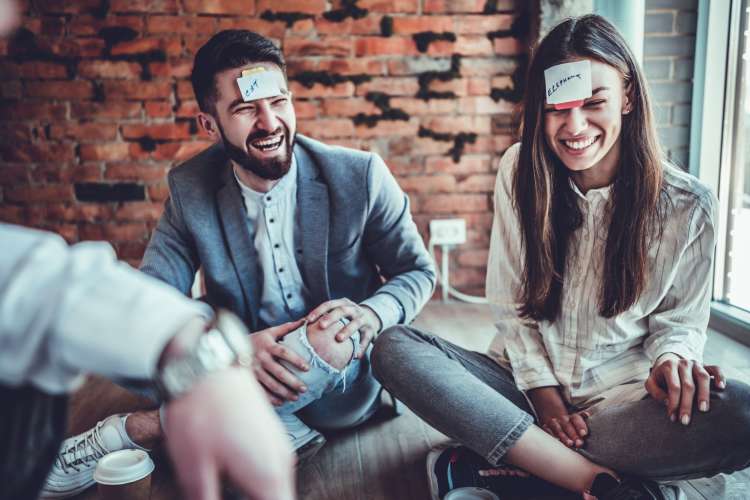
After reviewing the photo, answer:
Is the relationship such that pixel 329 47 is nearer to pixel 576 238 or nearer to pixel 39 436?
pixel 576 238

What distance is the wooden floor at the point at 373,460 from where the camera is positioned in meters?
1.23

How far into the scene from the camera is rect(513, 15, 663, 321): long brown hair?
119 cm

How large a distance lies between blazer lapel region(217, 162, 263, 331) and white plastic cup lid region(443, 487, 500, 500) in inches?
26.6

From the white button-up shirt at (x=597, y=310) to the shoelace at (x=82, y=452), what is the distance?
→ 0.91 m

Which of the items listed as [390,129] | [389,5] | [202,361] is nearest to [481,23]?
[389,5]

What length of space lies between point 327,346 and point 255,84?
66 cm

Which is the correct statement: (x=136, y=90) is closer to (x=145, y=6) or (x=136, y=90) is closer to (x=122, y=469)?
(x=145, y=6)

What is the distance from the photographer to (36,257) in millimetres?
398

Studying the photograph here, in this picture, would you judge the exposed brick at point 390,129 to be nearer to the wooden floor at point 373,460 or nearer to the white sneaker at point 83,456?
the wooden floor at point 373,460

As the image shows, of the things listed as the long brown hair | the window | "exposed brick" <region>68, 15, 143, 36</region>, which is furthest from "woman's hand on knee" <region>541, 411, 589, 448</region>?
"exposed brick" <region>68, 15, 143, 36</region>

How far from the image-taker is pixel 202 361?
1.42 feet


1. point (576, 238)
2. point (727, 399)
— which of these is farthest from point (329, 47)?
point (727, 399)

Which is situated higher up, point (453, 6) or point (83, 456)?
point (453, 6)

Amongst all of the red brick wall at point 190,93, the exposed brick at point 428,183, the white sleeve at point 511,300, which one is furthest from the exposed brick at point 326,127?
the white sleeve at point 511,300
